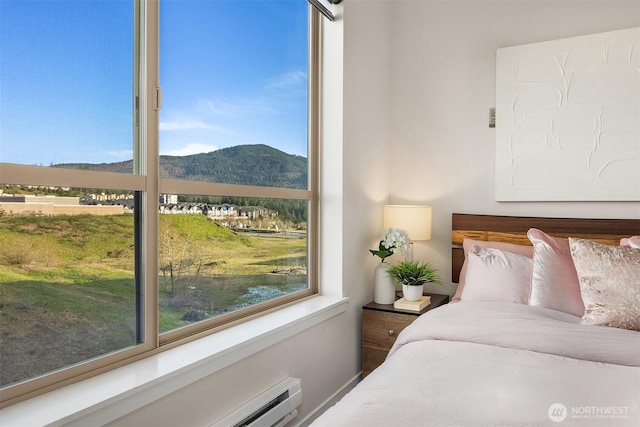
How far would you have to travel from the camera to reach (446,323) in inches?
76.4

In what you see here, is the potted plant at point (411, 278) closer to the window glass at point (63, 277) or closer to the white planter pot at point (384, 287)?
the white planter pot at point (384, 287)

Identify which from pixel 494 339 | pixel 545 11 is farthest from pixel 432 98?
pixel 494 339

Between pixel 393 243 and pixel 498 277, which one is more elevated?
pixel 393 243

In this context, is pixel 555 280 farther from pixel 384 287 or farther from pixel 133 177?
pixel 133 177

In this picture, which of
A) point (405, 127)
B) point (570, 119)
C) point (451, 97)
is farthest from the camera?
point (405, 127)

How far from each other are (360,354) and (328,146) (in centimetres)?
134

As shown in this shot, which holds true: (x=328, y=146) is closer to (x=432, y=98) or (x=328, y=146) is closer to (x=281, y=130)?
(x=281, y=130)

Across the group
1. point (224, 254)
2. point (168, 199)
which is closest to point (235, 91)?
point (168, 199)

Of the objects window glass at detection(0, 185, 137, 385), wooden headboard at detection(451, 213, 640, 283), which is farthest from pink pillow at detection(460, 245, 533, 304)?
window glass at detection(0, 185, 137, 385)

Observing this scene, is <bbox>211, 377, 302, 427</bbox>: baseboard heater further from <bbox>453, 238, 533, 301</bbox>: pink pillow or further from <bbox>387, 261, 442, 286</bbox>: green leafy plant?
<bbox>453, 238, 533, 301</bbox>: pink pillow

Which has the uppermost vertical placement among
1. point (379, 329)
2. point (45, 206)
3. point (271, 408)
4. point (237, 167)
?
point (237, 167)

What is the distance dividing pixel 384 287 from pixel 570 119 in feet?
5.00

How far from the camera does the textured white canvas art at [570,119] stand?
2.57 metres

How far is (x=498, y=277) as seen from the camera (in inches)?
93.8
